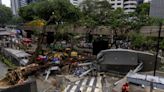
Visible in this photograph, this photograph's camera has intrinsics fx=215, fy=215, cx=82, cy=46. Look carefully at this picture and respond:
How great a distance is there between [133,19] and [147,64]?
20.5 ft

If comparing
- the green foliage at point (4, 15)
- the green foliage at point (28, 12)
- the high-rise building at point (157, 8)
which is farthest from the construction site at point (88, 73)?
the green foliage at point (4, 15)

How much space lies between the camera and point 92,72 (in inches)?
713

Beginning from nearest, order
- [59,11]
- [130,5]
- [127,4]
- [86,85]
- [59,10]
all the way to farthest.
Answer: [86,85], [59,11], [59,10], [130,5], [127,4]

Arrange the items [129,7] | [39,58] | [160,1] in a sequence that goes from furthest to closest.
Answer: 1. [129,7]
2. [160,1]
3. [39,58]

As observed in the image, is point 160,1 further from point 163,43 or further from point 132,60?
point 132,60

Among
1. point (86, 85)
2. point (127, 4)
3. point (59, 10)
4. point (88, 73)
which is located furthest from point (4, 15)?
point (86, 85)

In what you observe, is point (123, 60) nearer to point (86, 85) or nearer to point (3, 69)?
point (86, 85)

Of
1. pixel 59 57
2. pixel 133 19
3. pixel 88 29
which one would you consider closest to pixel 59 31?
pixel 88 29

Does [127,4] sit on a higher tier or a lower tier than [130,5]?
higher

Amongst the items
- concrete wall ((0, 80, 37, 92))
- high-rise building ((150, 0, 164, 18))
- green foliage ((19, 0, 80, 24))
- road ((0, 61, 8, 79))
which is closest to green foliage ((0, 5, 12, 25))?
green foliage ((19, 0, 80, 24))

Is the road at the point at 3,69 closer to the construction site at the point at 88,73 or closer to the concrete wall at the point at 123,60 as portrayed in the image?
the construction site at the point at 88,73

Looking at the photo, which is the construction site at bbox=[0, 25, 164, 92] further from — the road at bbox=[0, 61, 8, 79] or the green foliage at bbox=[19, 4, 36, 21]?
the green foliage at bbox=[19, 4, 36, 21]

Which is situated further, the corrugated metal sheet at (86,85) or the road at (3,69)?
the road at (3,69)

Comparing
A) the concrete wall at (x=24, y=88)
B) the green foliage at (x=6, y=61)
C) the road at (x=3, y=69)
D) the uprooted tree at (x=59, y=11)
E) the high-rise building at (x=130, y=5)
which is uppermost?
the high-rise building at (x=130, y=5)
